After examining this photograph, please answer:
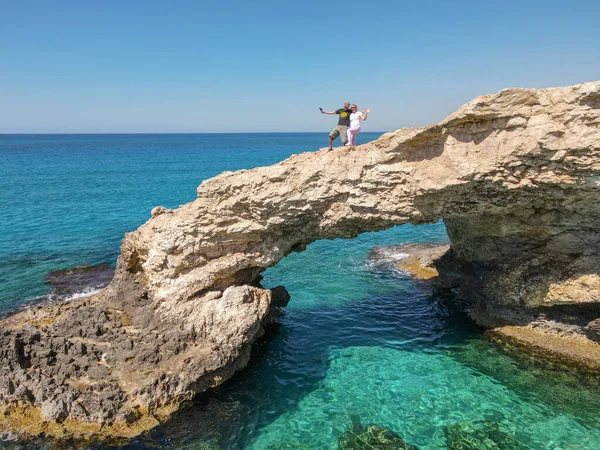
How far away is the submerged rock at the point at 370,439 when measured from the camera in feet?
39.1

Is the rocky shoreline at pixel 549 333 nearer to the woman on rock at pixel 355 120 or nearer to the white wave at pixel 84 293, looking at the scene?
the woman on rock at pixel 355 120

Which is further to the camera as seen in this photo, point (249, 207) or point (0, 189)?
point (0, 189)

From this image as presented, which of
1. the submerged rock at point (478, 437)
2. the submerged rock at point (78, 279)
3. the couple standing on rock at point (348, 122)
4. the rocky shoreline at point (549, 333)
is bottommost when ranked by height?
the submerged rock at point (478, 437)

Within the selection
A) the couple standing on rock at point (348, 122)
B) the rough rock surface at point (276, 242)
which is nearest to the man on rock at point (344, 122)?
the couple standing on rock at point (348, 122)

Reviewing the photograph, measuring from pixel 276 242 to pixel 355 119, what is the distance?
608 cm

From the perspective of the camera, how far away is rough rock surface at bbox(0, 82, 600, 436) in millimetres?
11953

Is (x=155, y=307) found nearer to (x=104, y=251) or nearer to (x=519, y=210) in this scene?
(x=519, y=210)

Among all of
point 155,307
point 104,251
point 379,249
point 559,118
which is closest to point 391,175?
point 559,118

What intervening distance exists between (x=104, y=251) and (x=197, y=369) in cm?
2084

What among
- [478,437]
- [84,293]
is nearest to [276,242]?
[478,437]

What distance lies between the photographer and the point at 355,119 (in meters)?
16.4

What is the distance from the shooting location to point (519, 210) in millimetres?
14430

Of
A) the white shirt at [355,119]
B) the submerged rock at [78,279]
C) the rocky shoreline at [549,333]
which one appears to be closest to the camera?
the rocky shoreline at [549,333]

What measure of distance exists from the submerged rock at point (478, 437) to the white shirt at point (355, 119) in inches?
453
